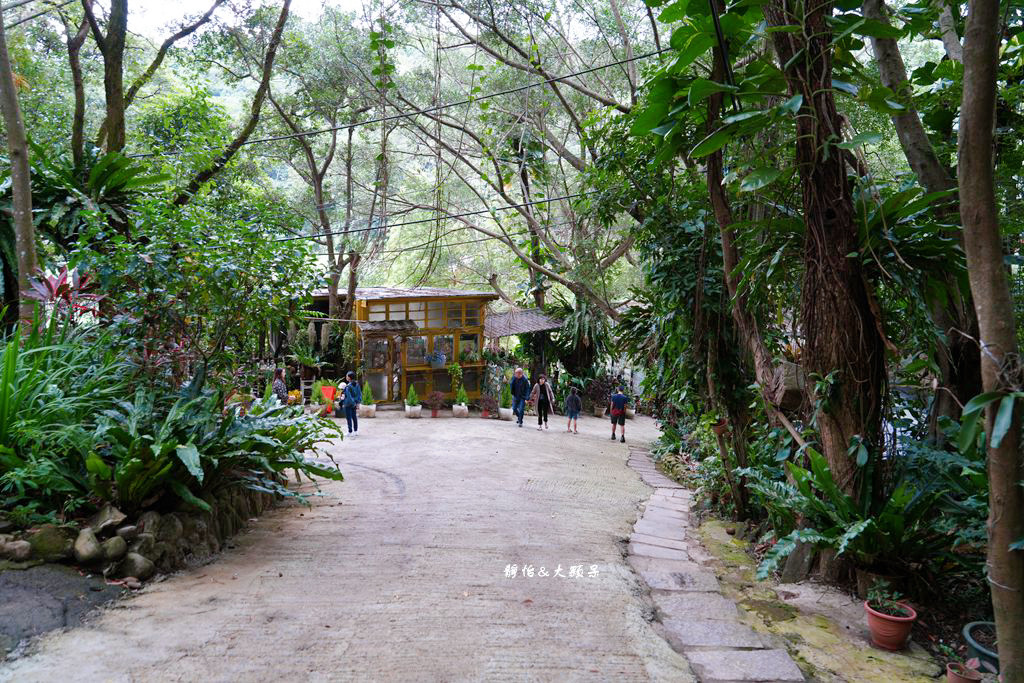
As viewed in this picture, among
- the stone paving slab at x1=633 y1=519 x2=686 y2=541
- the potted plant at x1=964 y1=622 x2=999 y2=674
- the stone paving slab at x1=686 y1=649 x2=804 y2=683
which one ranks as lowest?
the stone paving slab at x1=633 y1=519 x2=686 y2=541

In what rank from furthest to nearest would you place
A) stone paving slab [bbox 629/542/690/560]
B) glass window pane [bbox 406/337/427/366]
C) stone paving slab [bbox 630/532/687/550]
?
glass window pane [bbox 406/337/427/366], stone paving slab [bbox 630/532/687/550], stone paving slab [bbox 629/542/690/560]

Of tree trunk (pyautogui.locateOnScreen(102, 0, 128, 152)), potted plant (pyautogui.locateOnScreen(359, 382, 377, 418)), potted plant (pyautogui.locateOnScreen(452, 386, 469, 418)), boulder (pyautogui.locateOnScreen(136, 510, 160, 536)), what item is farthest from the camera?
potted plant (pyautogui.locateOnScreen(452, 386, 469, 418))

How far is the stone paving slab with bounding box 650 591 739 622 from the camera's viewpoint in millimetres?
4059

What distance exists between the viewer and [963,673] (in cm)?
293

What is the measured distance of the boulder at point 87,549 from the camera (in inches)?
164

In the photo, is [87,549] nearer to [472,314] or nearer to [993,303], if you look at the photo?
[993,303]

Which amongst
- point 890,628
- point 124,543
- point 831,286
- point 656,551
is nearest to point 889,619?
point 890,628

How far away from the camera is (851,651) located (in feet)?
11.5

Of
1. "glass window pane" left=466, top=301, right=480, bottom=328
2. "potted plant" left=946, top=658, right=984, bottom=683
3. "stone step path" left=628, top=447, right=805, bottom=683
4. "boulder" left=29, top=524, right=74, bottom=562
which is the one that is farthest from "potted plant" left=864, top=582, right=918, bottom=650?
"glass window pane" left=466, top=301, right=480, bottom=328

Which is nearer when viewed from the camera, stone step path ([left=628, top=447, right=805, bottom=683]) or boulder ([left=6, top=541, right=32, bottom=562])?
stone step path ([left=628, top=447, right=805, bottom=683])

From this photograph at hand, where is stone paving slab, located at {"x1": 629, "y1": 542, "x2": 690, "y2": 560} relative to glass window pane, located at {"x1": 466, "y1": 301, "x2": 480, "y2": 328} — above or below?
below

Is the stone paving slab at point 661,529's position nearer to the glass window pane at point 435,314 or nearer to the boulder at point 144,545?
the boulder at point 144,545

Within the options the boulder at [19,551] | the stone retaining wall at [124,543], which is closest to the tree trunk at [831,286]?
the stone retaining wall at [124,543]

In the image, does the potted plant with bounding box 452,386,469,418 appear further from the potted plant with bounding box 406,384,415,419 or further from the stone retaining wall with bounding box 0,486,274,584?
the stone retaining wall with bounding box 0,486,274,584
